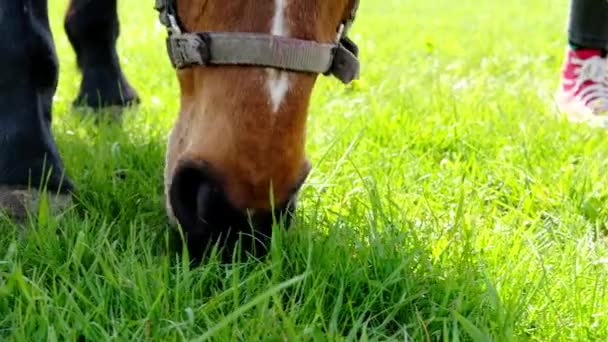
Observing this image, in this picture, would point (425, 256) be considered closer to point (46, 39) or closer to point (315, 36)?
point (315, 36)

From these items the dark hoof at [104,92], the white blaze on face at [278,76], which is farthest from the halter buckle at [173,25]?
the dark hoof at [104,92]

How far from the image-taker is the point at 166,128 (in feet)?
9.29

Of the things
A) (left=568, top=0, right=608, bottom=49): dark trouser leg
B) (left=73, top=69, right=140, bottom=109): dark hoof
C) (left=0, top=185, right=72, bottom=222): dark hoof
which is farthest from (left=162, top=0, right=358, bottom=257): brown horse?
Answer: (left=568, top=0, right=608, bottom=49): dark trouser leg

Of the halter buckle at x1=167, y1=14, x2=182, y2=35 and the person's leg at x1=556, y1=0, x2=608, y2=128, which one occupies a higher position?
the halter buckle at x1=167, y1=14, x2=182, y2=35

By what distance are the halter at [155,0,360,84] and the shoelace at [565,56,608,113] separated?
2055 mm

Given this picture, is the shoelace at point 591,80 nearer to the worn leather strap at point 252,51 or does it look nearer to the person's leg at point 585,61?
the person's leg at point 585,61

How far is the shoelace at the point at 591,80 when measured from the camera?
334 cm

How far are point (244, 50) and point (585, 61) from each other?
93.6 inches

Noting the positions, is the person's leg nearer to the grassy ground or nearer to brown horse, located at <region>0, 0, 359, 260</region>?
the grassy ground

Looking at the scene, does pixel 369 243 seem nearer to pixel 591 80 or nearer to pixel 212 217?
pixel 212 217

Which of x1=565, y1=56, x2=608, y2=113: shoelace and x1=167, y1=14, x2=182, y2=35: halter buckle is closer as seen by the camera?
x1=167, y1=14, x2=182, y2=35: halter buckle

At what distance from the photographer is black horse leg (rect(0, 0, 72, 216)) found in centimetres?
178

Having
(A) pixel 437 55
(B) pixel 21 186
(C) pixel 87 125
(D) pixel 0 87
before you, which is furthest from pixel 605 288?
(A) pixel 437 55

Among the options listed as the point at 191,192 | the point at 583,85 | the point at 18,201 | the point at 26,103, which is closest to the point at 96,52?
the point at 26,103
